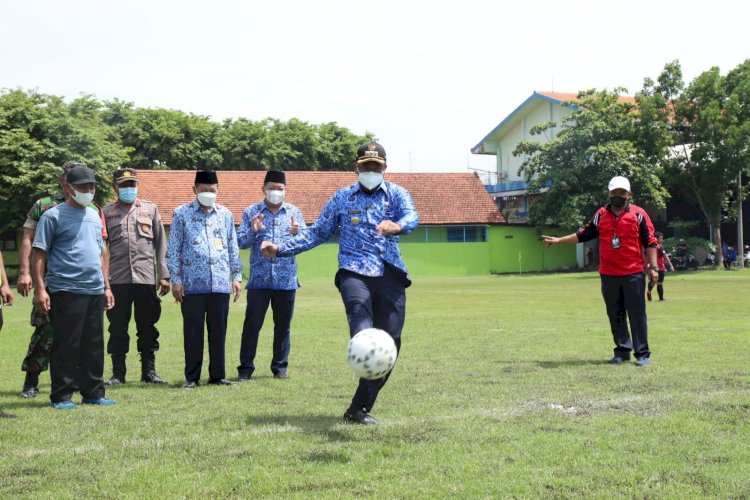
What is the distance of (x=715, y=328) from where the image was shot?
15.5 metres

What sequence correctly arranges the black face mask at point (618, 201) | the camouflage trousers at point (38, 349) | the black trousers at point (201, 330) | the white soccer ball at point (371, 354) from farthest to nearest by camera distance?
the black face mask at point (618, 201), the black trousers at point (201, 330), the camouflage trousers at point (38, 349), the white soccer ball at point (371, 354)

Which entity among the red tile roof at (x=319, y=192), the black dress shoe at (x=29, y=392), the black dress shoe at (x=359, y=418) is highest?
the red tile roof at (x=319, y=192)

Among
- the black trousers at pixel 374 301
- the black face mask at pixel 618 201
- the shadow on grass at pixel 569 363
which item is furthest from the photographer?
the black face mask at pixel 618 201

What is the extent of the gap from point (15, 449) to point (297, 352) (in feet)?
22.5

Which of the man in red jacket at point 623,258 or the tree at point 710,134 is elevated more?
the tree at point 710,134

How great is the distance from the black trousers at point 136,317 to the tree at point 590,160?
43.0 meters

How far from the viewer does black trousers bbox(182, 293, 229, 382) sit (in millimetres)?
9672

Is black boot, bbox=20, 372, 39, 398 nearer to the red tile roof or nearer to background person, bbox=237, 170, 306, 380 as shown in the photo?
background person, bbox=237, 170, 306, 380

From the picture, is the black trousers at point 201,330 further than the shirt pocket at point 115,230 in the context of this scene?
No

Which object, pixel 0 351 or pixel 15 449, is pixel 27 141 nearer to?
pixel 0 351

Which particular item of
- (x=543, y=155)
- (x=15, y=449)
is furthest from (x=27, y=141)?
(x=15, y=449)

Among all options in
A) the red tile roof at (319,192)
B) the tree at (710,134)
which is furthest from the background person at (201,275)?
the red tile roof at (319,192)

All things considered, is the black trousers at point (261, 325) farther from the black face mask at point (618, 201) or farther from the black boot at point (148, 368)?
the black face mask at point (618, 201)

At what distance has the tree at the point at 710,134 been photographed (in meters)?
47.1
